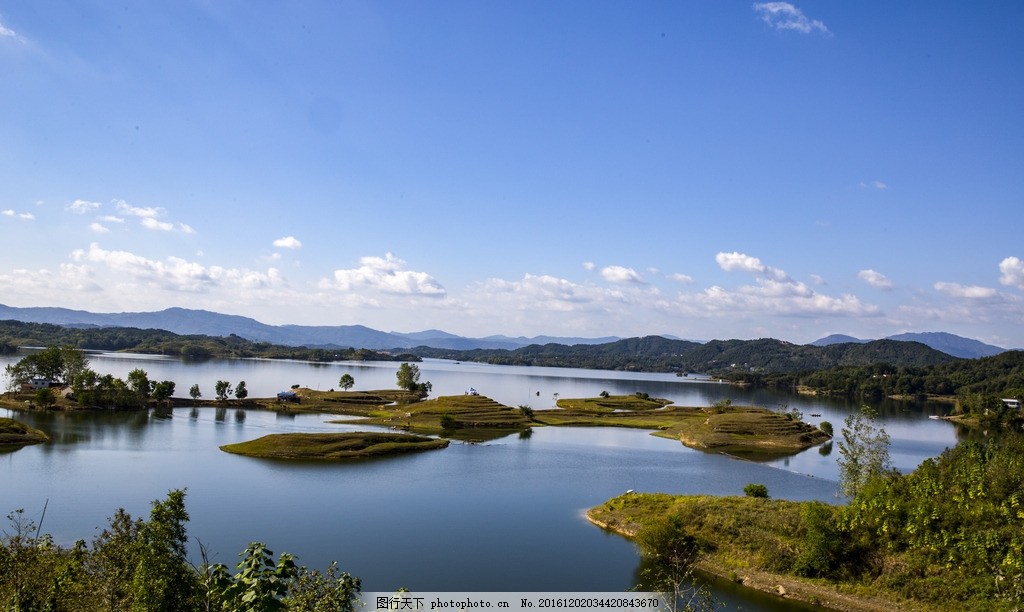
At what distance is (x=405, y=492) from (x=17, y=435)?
62.8m

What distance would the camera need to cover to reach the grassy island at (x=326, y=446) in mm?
91938

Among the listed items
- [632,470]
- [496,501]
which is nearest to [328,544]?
[496,501]

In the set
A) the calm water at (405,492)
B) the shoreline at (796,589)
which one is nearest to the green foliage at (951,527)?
the shoreline at (796,589)

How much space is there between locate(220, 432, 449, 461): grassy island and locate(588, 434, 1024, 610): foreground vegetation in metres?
54.3

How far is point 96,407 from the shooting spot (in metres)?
135

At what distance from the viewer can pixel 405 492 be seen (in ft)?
233

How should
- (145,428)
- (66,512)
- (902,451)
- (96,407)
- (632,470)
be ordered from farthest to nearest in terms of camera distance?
1. (96,407)
2. (902,451)
3. (145,428)
4. (632,470)
5. (66,512)

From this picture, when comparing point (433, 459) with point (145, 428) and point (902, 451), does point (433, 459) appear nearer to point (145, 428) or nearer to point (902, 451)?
point (145, 428)

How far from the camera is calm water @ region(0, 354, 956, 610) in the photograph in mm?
47938

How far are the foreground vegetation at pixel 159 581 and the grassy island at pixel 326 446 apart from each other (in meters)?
65.0

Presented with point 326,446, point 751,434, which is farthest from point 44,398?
point 751,434

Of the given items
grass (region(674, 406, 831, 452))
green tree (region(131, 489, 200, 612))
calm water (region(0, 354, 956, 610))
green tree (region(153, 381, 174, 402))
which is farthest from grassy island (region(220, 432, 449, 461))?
green tree (region(131, 489, 200, 612))

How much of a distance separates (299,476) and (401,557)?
35.2 m

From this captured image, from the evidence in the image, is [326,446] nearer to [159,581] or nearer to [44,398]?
[44,398]
